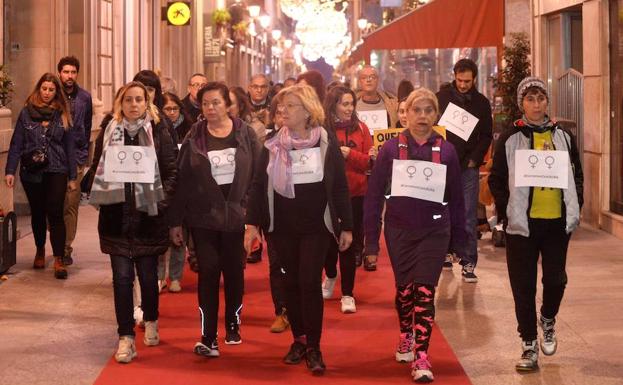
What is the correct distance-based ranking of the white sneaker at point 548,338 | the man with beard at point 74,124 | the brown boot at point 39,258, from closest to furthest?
the white sneaker at point 548,338, the brown boot at point 39,258, the man with beard at point 74,124

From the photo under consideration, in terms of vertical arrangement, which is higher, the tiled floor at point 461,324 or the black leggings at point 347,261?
the black leggings at point 347,261

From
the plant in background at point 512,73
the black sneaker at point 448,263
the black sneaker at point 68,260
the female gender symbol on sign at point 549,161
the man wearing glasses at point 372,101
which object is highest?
the plant in background at point 512,73

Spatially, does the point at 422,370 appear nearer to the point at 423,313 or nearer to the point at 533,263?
the point at 423,313

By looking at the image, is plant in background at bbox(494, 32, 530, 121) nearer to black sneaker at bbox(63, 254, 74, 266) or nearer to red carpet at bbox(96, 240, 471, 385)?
red carpet at bbox(96, 240, 471, 385)

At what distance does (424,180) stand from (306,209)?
29.8 inches

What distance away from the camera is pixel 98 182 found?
25.4 feet

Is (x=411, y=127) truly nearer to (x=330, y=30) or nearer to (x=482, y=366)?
(x=482, y=366)

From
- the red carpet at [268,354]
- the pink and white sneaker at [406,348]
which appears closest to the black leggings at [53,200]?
the red carpet at [268,354]

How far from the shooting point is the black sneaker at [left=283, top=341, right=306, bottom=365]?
25.3 feet

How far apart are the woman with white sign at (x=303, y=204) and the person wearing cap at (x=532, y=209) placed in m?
1.01

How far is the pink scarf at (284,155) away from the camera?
24.4 ft

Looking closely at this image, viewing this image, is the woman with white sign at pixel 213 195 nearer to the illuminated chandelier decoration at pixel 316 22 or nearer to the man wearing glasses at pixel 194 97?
the man wearing glasses at pixel 194 97

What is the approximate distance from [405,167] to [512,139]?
69cm

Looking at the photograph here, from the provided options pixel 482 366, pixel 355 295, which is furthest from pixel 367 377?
pixel 355 295
